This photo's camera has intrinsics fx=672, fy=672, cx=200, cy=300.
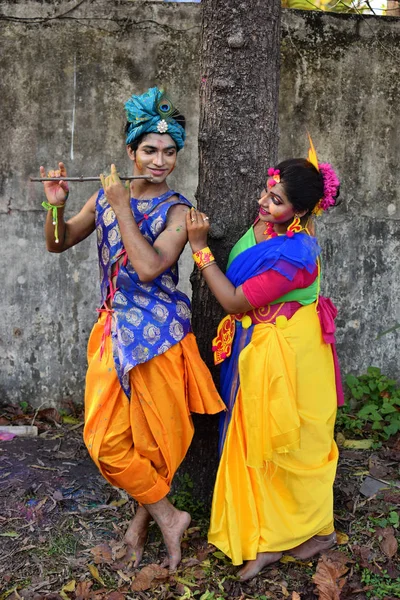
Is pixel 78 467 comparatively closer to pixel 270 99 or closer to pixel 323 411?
pixel 323 411

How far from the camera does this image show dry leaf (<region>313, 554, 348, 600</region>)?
9.65 ft

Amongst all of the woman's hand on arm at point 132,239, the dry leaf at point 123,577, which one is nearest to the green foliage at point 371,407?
the dry leaf at point 123,577

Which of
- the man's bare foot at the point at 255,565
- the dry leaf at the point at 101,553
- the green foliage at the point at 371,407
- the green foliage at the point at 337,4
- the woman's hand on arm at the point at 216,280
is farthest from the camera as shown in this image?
the green foliage at the point at 337,4

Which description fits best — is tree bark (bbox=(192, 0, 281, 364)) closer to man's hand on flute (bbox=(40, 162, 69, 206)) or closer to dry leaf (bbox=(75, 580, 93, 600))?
man's hand on flute (bbox=(40, 162, 69, 206))

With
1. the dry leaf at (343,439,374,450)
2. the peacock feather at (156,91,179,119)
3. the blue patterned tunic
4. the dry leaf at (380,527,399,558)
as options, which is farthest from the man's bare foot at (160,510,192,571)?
the peacock feather at (156,91,179,119)

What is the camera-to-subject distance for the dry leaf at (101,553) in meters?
3.16

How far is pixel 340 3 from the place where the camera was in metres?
5.49

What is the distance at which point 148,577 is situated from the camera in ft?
9.98

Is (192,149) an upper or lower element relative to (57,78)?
lower

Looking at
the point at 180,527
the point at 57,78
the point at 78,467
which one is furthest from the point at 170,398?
the point at 57,78

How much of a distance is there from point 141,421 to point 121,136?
245cm

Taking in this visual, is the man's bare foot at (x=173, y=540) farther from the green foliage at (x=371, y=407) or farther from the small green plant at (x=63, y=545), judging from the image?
the green foliage at (x=371, y=407)

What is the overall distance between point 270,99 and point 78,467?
243 centimetres

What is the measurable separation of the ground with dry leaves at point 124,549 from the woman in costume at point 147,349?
20 cm
